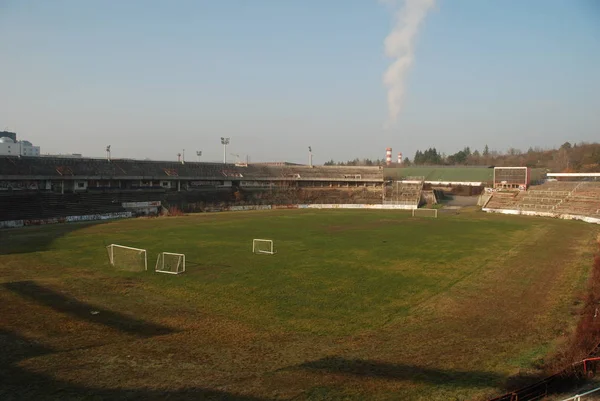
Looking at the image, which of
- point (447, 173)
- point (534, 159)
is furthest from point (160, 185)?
point (534, 159)

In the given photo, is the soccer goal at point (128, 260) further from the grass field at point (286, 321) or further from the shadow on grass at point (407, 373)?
the shadow on grass at point (407, 373)

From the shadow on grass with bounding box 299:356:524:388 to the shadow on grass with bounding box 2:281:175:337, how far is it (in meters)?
5.09

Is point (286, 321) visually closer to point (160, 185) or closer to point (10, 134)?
point (160, 185)

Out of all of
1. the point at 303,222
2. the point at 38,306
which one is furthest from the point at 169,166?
the point at 38,306

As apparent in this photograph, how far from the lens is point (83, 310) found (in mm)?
14023

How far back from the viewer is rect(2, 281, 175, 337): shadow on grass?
Answer: 12.4m

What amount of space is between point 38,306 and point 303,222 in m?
30.1

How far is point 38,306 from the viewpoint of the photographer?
1438 cm

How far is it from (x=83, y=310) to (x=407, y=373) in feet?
34.8

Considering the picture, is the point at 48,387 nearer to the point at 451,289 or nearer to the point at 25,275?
the point at 25,275

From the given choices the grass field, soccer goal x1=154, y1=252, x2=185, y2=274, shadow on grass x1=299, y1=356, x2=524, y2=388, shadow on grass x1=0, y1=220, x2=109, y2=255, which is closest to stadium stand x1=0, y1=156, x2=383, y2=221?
shadow on grass x1=0, y1=220, x2=109, y2=255

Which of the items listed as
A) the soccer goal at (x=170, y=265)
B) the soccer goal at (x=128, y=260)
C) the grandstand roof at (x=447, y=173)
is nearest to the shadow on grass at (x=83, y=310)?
the soccer goal at (x=128, y=260)

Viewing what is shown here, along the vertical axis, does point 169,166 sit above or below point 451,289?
above

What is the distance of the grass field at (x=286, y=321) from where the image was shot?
9.05 metres
